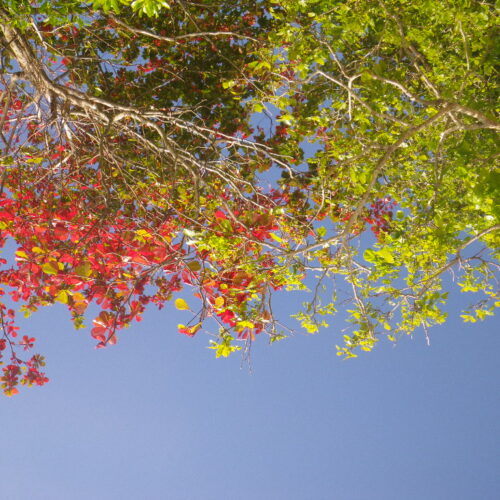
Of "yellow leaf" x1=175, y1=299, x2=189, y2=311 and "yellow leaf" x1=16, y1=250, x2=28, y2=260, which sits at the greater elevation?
"yellow leaf" x1=16, y1=250, x2=28, y2=260

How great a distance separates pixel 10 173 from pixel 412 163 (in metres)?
3.73

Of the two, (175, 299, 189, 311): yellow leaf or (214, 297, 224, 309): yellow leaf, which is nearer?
(175, 299, 189, 311): yellow leaf

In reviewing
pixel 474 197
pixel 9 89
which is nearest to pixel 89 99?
pixel 9 89

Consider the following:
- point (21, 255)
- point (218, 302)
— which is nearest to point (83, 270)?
point (21, 255)

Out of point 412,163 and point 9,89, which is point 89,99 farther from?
point 412,163

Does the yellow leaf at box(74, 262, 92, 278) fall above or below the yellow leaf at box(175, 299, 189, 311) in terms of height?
above

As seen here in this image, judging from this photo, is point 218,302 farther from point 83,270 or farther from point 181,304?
point 83,270

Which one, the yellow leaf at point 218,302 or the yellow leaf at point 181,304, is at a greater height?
the yellow leaf at point 218,302

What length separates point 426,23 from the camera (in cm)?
446

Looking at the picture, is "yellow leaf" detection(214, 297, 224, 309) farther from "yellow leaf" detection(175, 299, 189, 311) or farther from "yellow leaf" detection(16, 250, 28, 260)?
"yellow leaf" detection(16, 250, 28, 260)

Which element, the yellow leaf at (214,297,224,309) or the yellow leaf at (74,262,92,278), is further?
the yellow leaf at (214,297,224,309)

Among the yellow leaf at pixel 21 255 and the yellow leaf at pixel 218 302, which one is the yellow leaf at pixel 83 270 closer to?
the yellow leaf at pixel 21 255

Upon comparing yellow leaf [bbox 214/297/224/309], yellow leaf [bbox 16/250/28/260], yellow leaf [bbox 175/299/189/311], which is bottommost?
yellow leaf [bbox 175/299/189/311]

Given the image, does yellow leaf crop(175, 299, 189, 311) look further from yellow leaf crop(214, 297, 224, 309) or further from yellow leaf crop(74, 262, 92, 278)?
yellow leaf crop(74, 262, 92, 278)
